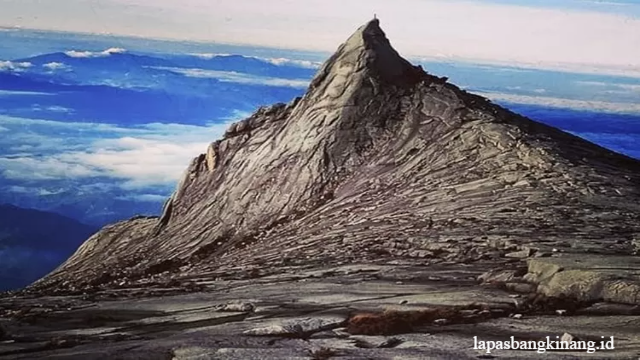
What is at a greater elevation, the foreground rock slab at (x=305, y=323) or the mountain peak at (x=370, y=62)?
the mountain peak at (x=370, y=62)

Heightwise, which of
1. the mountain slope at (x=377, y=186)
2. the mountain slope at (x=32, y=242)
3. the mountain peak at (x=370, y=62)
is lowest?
the mountain slope at (x=32, y=242)

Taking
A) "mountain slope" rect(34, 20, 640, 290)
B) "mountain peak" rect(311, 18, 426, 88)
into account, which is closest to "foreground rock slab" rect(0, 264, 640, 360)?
"mountain slope" rect(34, 20, 640, 290)

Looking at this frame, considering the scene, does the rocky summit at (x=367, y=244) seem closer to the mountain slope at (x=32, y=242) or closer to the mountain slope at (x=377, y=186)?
the mountain slope at (x=377, y=186)

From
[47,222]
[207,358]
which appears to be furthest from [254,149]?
[47,222]

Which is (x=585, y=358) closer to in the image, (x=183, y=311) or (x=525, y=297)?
(x=525, y=297)

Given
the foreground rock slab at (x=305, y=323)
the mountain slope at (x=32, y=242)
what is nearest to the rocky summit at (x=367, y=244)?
the foreground rock slab at (x=305, y=323)

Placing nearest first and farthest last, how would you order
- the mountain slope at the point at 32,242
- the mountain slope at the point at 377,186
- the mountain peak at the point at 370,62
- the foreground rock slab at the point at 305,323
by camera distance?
the foreground rock slab at the point at 305,323 → the mountain slope at the point at 377,186 → the mountain peak at the point at 370,62 → the mountain slope at the point at 32,242

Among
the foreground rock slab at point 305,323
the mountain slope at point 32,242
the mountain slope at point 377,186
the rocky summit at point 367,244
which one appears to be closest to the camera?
the foreground rock slab at point 305,323
